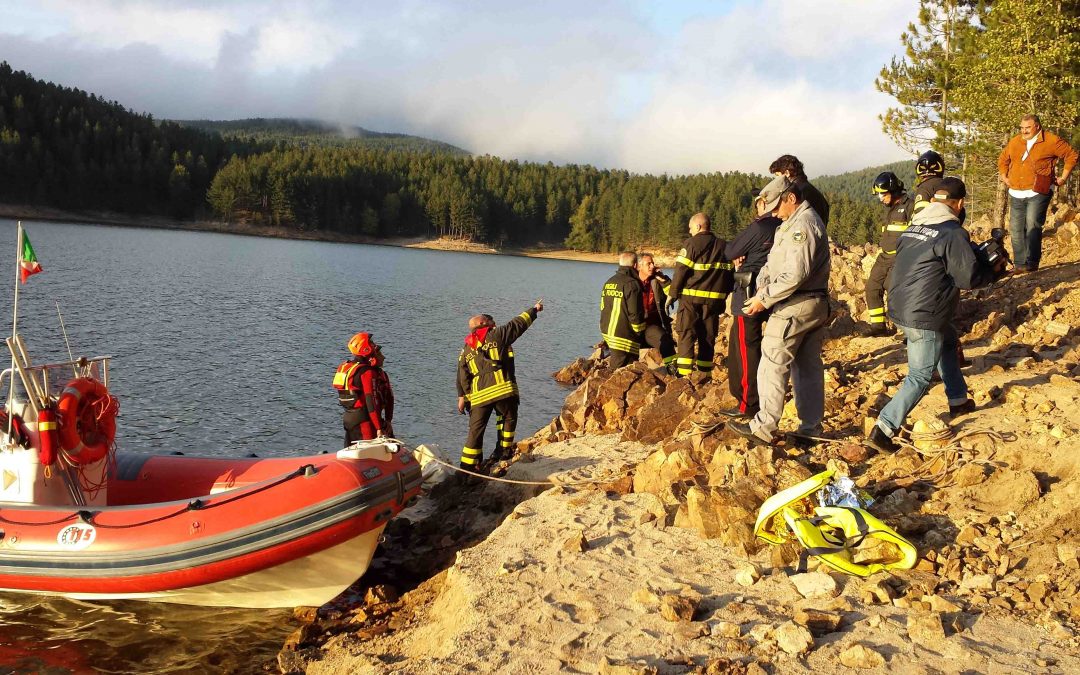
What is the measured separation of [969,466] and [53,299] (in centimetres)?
2313

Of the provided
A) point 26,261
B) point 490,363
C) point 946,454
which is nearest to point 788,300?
point 946,454

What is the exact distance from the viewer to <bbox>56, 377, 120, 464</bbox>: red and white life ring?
6.57m

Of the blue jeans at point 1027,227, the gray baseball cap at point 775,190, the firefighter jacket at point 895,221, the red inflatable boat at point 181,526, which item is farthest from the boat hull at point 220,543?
the blue jeans at point 1027,227

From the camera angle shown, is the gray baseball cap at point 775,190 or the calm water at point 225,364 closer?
the gray baseball cap at point 775,190

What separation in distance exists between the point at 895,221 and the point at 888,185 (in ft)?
1.43

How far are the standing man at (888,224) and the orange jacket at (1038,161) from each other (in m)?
1.73

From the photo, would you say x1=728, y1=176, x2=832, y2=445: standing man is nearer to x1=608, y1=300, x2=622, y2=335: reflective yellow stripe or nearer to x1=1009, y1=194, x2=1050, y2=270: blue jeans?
x1=608, y1=300, x2=622, y2=335: reflective yellow stripe

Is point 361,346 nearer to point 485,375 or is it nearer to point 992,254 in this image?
point 485,375

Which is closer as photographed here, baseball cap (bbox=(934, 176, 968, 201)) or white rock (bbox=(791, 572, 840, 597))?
white rock (bbox=(791, 572, 840, 597))

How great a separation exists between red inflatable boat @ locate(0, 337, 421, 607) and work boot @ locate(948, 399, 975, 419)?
442cm

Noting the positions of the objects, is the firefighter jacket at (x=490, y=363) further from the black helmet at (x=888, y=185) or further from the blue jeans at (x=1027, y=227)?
the blue jeans at (x=1027, y=227)

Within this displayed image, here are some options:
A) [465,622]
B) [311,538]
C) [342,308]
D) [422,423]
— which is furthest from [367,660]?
[342,308]

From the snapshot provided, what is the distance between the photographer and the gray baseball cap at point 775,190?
5684mm

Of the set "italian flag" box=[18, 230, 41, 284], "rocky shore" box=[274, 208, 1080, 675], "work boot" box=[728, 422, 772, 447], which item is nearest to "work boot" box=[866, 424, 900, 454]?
"rocky shore" box=[274, 208, 1080, 675]
